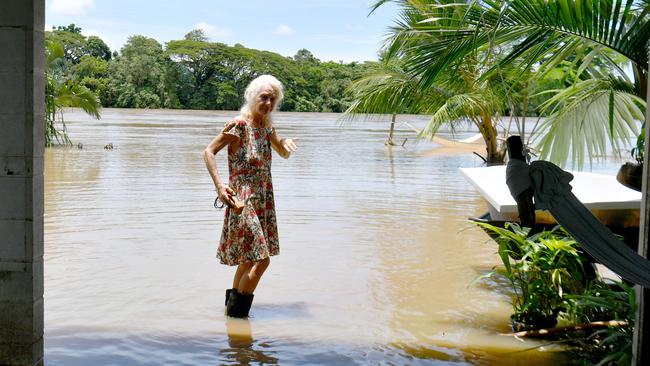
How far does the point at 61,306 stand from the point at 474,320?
334 centimetres

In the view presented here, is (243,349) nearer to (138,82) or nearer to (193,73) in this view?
(138,82)

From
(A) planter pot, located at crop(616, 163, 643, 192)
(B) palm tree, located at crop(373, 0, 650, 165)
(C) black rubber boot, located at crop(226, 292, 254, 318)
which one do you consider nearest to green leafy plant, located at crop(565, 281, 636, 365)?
(A) planter pot, located at crop(616, 163, 643, 192)

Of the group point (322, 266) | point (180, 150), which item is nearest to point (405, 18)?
point (322, 266)

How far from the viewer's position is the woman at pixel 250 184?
227 inches

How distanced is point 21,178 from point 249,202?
1859 mm

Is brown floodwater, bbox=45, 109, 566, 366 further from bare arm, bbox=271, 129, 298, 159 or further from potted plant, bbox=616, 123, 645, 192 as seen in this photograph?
potted plant, bbox=616, 123, 645, 192

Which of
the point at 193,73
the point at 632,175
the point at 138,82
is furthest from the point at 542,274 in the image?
the point at 193,73

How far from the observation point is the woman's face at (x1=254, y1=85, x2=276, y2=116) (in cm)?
591

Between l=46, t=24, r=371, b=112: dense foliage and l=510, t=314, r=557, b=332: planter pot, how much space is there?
7908 centimetres

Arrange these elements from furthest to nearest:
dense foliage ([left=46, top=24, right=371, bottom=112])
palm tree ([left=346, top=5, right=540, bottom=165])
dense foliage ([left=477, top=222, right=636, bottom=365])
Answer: dense foliage ([left=46, top=24, right=371, bottom=112]) < palm tree ([left=346, top=5, right=540, bottom=165]) < dense foliage ([left=477, top=222, right=636, bottom=365])

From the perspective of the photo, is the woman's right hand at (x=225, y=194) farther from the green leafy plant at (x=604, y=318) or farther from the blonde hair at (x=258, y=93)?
the green leafy plant at (x=604, y=318)

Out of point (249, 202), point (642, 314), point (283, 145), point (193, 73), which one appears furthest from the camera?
point (193, 73)

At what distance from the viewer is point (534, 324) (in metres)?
5.86

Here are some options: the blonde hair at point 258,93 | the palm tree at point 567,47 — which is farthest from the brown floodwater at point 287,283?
the palm tree at point 567,47
